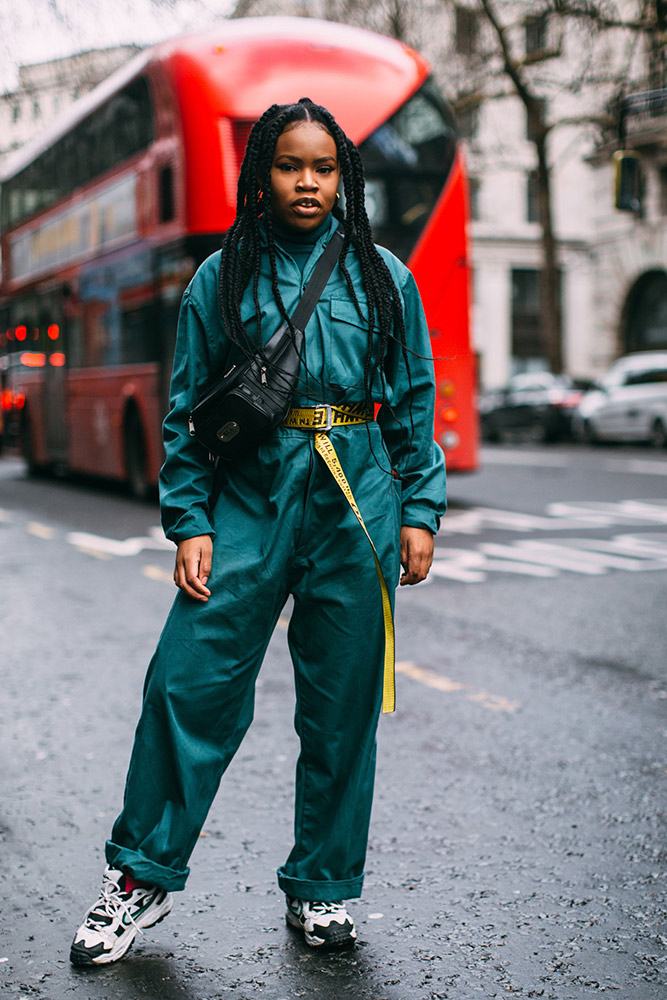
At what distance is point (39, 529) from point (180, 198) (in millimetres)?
3043

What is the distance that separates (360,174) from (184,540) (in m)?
0.92

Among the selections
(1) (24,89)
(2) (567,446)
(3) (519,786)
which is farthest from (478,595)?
(2) (567,446)

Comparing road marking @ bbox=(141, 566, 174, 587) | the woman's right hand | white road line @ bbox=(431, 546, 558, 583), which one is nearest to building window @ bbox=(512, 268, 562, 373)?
white road line @ bbox=(431, 546, 558, 583)

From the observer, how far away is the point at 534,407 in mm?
27625

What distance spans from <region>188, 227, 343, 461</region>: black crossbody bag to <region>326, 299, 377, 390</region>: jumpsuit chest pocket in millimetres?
61

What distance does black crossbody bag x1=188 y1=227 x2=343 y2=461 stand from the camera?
106 inches

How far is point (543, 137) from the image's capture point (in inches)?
1064

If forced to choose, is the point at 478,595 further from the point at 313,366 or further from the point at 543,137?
the point at 543,137

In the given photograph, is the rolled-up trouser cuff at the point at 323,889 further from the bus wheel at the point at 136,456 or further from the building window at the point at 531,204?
the building window at the point at 531,204

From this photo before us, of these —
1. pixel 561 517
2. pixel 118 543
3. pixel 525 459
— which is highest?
pixel 118 543

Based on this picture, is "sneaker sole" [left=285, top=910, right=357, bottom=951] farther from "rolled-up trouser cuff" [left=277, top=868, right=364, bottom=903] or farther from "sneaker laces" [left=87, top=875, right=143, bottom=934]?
"sneaker laces" [left=87, top=875, right=143, bottom=934]

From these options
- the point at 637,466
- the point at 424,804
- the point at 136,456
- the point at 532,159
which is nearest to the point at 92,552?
the point at 136,456

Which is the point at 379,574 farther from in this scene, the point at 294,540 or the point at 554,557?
the point at 554,557

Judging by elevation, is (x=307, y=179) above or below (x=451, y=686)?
above
